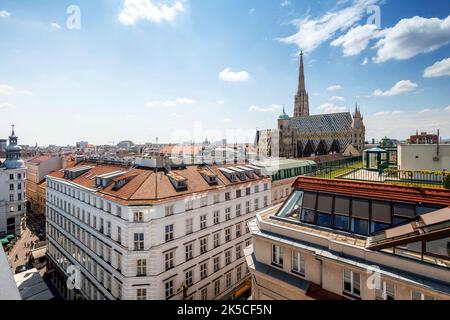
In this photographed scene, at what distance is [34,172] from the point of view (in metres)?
63.9

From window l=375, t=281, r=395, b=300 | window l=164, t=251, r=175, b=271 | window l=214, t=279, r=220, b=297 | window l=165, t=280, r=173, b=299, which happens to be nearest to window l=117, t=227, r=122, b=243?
window l=164, t=251, r=175, b=271

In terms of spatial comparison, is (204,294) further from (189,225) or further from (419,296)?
(419,296)

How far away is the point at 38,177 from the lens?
203 feet

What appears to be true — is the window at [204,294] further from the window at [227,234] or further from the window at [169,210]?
Answer: the window at [169,210]

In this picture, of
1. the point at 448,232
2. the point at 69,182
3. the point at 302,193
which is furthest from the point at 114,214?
the point at 448,232

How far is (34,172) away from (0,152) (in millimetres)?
44433

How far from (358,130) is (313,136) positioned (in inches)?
799

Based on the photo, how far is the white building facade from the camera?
52344 mm

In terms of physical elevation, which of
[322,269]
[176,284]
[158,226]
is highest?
[322,269]

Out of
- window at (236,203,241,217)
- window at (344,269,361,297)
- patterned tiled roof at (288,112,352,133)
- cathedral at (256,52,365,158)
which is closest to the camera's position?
window at (344,269,361,297)

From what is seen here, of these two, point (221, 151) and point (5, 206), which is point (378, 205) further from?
point (5, 206)

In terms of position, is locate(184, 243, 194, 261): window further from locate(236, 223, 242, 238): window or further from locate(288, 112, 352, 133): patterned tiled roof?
locate(288, 112, 352, 133): patterned tiled roof

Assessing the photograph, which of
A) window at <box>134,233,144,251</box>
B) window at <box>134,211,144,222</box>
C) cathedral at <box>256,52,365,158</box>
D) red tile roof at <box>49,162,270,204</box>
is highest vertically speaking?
cathedral at <box>256,52,365,158</box>

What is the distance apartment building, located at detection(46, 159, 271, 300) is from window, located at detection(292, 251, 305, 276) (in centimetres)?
1311
